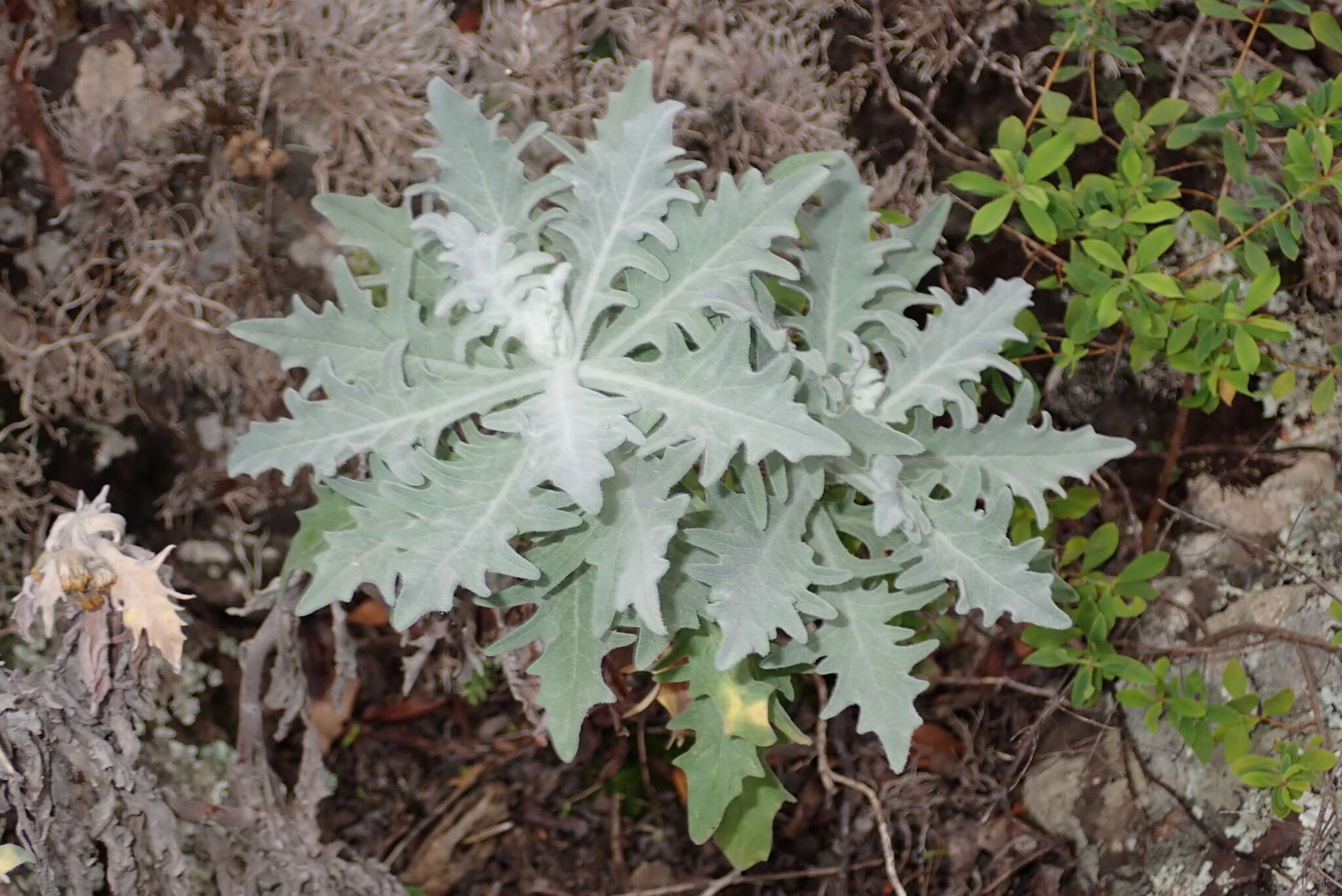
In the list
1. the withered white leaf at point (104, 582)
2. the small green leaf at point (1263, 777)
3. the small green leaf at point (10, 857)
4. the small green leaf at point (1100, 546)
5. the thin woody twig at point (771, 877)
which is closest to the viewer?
the small green leaf at point (10, 857)

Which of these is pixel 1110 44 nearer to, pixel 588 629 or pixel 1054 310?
pixel 1054 310

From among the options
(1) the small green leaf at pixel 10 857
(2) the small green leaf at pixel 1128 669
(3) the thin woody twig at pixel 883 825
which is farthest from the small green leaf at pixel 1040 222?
(1) the small green leaf at pixel 10 857

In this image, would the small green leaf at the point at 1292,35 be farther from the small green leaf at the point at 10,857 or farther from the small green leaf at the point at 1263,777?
the small green leaf at the point at 10,857

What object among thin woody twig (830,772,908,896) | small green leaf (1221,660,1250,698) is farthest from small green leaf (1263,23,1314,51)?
thin woody twig (830,772,908,896)

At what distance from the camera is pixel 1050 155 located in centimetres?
171

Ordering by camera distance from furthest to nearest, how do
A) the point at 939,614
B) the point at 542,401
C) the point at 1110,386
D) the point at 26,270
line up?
the point at 26,270, the point at 1110,386, the point at 939,614, the point at 542,401

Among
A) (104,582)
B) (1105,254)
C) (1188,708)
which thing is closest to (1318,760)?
(1188,708)

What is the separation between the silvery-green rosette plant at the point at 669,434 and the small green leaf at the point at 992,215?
138 millimetres

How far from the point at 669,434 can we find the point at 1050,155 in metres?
0.89

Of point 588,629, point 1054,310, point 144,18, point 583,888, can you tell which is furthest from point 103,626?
point 1054,310

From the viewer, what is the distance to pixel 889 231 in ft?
5.83

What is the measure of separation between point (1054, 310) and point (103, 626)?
5.73 ft

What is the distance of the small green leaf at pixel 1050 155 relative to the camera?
1.70 meters

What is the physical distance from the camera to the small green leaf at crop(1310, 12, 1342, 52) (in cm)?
162
